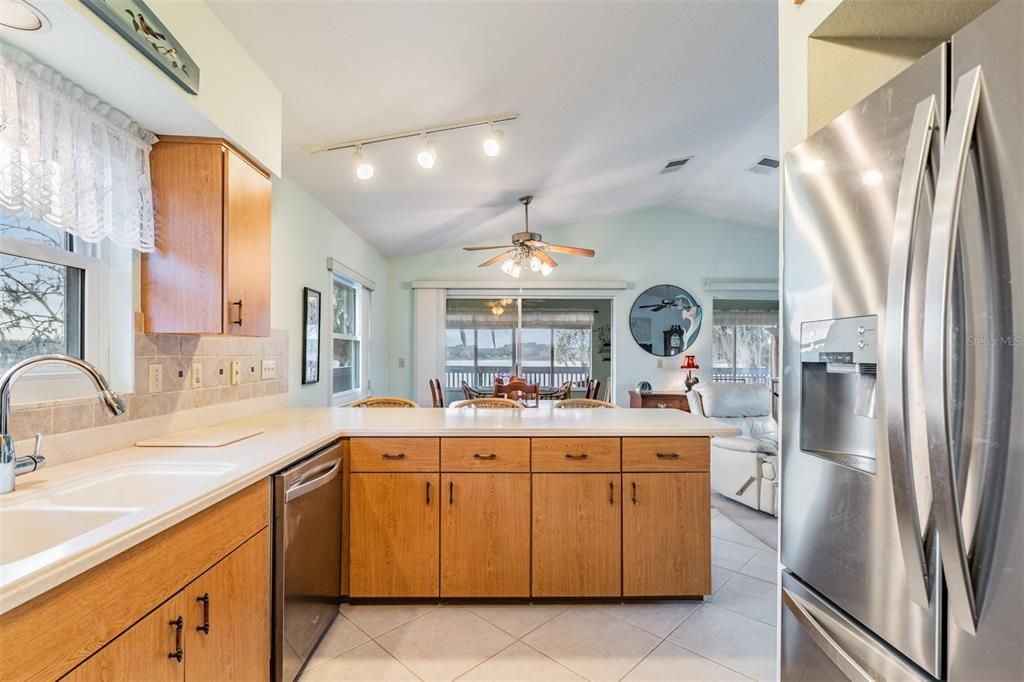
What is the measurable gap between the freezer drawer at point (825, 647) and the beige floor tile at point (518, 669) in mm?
903

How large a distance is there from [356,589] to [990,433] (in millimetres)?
2253

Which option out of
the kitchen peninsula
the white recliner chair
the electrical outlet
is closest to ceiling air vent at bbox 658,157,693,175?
the white recliner chair

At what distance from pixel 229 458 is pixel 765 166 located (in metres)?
4.90

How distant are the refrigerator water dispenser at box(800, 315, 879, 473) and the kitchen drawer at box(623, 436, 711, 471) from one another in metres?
1.09

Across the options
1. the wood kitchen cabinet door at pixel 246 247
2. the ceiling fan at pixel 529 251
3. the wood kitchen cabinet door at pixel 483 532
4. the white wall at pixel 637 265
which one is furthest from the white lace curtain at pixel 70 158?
the white wall at pixel 637 265

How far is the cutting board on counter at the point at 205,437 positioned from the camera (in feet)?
5.51

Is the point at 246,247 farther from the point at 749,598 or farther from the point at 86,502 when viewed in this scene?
the point at 749,598

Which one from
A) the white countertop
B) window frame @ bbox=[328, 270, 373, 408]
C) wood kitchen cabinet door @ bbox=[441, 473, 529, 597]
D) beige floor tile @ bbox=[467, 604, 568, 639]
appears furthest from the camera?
window frame @ bbox=[328, 270, 373, 408]

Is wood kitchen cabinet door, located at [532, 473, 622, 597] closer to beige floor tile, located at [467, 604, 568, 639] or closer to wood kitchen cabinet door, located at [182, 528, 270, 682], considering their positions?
beige floor tile, located at [467, 604, 568, 639]

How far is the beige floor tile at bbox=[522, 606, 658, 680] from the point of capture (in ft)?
5.78

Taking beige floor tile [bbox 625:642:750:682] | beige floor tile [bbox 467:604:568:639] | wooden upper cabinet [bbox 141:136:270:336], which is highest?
wooden upper cabinet [bbox 141:136:270:336]

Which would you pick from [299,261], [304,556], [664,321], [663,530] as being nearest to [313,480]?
[304,556]

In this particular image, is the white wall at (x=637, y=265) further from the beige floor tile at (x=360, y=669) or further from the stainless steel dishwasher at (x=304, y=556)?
the beige floor tile at (x=360, y=669)

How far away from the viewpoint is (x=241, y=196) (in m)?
1.88
